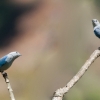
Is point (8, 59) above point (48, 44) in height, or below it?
below

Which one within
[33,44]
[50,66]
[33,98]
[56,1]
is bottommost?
[33,98]

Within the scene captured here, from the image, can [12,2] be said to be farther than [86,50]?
Yes

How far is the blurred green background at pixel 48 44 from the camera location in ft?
3.98

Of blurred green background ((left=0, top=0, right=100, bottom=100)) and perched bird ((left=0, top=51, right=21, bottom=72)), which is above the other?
blurred green background ((left=0, top=0, right=100, bottom=100))

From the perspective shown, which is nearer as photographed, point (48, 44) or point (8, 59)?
point (8, 59)

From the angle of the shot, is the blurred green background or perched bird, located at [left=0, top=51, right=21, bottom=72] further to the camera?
the blurred green background

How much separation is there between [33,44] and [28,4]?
0.20 m

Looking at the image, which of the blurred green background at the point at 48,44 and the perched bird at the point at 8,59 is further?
the blurred green background at the point at 48,44

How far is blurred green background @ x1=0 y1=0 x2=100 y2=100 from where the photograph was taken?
3.98ft

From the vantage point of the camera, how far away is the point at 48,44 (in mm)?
1265

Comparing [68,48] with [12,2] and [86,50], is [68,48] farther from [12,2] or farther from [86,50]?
[12,2]

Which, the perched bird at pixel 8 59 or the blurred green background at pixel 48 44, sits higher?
the blurred green background at pixel 48 44

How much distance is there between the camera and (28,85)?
1.22 metres

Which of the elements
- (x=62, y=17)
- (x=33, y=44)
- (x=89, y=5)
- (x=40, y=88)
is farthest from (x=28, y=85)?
(x=89, y=5)
